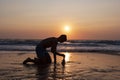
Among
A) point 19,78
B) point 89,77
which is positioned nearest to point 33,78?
point 19,78

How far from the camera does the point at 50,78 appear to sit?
9.13 meters

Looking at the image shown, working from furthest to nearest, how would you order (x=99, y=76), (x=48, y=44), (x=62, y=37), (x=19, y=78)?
(x=48, y=44)
(x=62, y=37)
(x=99, y=76)
(x=19, y=78)

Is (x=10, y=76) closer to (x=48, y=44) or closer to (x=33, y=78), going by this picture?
(x=33, y=78)

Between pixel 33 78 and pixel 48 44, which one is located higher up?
pixel 48 44

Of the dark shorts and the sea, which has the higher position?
the dark shorts

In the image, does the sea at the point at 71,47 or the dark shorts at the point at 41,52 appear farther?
the sea at the point at 71,47

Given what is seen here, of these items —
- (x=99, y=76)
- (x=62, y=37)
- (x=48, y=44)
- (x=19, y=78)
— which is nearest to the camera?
(x=19, y=78)

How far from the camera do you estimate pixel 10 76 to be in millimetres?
9375

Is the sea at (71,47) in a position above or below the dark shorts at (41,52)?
below

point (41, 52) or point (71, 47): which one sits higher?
point (41, 52)

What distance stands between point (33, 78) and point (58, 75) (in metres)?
1.12

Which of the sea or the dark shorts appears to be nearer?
the dark shorts

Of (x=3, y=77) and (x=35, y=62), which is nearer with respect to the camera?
(x=3, y=77)

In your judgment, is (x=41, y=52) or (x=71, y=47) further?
(x=71, y=47)
